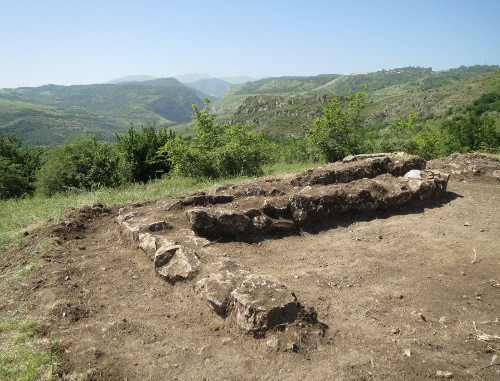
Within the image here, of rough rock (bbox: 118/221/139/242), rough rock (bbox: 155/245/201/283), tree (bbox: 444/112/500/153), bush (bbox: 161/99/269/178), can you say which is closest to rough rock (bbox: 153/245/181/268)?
rough rock (bbox: 155/245/201/283)

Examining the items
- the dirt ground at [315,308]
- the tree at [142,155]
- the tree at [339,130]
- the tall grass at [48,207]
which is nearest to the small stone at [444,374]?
the dirt ground at [315,308]

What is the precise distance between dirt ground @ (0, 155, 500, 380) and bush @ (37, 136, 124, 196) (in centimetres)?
726

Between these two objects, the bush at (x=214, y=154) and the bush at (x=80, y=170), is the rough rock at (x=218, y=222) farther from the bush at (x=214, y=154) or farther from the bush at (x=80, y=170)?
the bush at (x=80, y=170)

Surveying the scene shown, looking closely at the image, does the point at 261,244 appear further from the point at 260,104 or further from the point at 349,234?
the point at 260,104

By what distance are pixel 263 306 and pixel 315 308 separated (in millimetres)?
1094

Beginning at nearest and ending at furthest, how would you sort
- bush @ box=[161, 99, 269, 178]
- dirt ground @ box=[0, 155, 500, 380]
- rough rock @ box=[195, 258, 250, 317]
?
dirt ground @ box=[0, 155, 500, 380] < rough rock @ box=[195, 258, 250, 317] < bush @ box=[161, 99, 269, 178]

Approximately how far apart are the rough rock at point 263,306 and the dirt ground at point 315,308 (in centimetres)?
18

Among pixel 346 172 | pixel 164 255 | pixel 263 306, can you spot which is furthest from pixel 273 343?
pixel 346 172

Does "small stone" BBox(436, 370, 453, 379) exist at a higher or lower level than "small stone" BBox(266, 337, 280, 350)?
lower

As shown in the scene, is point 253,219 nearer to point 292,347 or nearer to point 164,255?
point 164,255

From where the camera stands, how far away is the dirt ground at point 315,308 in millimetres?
3643

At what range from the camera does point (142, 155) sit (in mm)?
18719

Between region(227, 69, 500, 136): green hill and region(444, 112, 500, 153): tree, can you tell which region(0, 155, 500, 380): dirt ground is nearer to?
region(444, 112, 500, 153): tree

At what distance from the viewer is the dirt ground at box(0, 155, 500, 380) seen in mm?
3643
